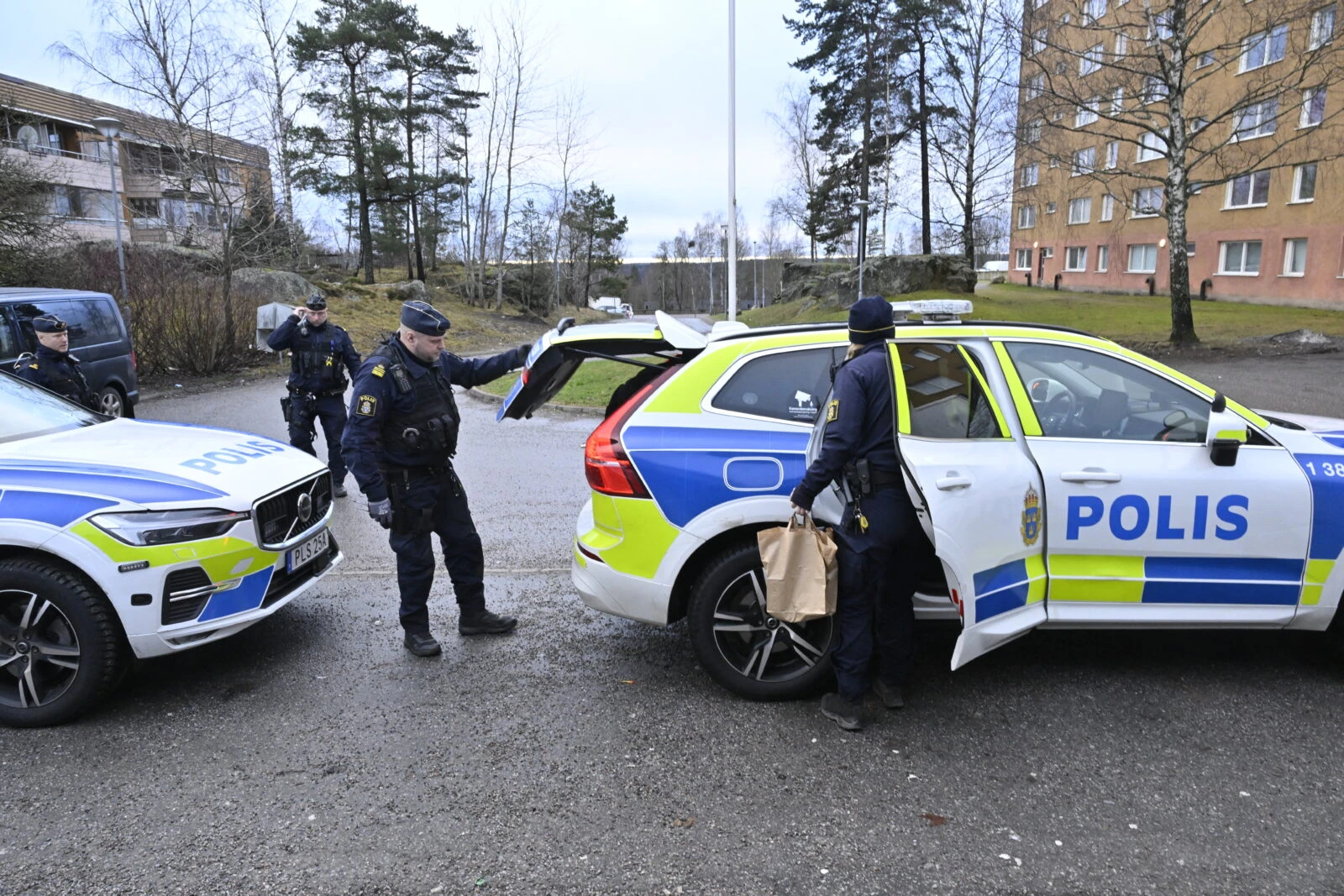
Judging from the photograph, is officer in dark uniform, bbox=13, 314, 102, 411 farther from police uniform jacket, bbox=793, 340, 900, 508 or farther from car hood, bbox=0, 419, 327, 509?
police uniform jacket, bbox=793, 340, 900, 508

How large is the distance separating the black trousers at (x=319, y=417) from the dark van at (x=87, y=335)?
4.14 metres

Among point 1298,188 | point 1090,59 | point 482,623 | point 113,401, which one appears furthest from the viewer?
point 1298,188

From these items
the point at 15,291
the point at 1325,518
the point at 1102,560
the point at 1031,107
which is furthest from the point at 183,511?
the point at 1031,107

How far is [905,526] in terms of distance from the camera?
3.38 metres

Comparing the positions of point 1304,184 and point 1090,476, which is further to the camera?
point 1304,184

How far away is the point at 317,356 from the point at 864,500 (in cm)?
601

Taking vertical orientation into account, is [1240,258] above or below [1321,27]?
below

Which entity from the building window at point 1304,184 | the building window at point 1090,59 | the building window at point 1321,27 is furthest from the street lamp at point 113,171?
the building window at point 1304,184

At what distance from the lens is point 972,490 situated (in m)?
3.31

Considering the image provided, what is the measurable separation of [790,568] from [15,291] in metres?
11.5

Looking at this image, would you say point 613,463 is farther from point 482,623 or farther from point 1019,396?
point 1019,396

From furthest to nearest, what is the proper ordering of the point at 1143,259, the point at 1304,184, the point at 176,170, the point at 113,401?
the point at 1143,259
the point at 1304,184
the point at 176,170
the point at 113,401

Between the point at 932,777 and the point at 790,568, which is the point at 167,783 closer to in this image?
the point at 790,568

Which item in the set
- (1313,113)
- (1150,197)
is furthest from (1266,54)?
(1150,197)
